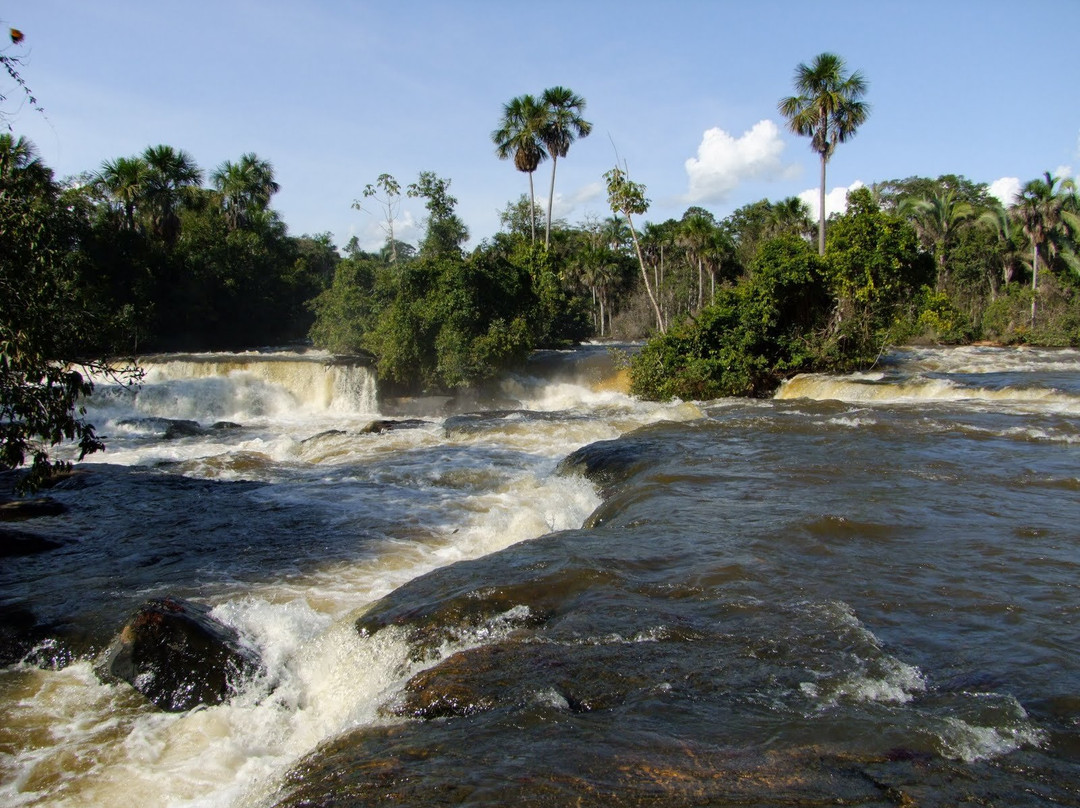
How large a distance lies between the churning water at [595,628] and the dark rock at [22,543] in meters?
0.30

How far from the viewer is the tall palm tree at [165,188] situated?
38.6m

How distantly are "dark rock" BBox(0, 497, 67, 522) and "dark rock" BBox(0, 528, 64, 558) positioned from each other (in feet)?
5.14

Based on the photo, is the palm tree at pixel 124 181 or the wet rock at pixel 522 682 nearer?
the wet rock at pixel 522 682

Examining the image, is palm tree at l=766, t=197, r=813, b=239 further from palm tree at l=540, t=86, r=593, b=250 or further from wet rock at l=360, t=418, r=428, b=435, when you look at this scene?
wet rock at l=360, t=418, r=428, b=435

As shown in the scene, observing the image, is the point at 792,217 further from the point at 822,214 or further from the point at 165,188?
the point at 165,188

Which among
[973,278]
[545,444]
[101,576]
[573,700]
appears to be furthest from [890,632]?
[973,278]

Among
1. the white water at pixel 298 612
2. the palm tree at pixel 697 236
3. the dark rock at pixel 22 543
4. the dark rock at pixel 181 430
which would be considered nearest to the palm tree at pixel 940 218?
the palm tree at pixel 697 236

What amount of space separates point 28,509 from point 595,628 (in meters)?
10.3

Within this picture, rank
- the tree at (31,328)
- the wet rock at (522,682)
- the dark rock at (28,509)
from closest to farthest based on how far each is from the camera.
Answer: the wet rock at (522,682), the tree at (31,328), the dark rock at (28,509)

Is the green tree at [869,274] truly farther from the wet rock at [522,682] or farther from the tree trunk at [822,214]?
the wet rock at [522,682]

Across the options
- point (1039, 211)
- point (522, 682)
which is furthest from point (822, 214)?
point (522, 682)

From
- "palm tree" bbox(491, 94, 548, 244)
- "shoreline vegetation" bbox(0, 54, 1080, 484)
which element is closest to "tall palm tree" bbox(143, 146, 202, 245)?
"shoreline vegetation" bbox(0, 54, 1080, 484)

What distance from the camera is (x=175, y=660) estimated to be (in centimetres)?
576

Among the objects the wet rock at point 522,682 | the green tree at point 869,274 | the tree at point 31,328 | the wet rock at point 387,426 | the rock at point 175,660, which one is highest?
the green tree at point 869,274
